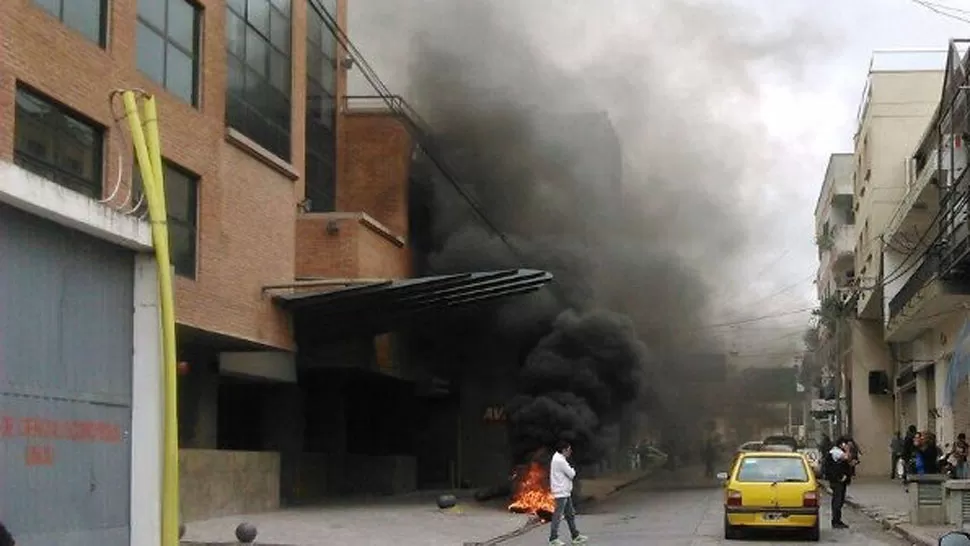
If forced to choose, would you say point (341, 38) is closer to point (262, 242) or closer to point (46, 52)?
point (262, 242)

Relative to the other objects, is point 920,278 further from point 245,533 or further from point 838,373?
point 838,373

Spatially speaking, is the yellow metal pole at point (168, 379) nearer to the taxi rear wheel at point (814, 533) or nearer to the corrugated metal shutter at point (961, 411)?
the taxi rear wheel at point (814, 533)

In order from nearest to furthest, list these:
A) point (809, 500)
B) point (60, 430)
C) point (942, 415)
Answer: point (60, 430), point (809, 500), point (942, 415)

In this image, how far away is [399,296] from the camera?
23.4 meters

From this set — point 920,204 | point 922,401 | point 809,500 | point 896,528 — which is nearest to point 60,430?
point 809,500

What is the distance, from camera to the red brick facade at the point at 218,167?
52.5 ft

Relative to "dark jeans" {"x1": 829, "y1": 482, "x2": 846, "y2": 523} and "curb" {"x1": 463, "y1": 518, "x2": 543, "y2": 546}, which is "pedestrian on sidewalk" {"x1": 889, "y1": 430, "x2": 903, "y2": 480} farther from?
"dark jeans" {"x1": 829, "y1": 482, "x2": 846, "y2": 523}

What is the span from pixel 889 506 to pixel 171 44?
16.4m

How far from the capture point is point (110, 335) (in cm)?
965

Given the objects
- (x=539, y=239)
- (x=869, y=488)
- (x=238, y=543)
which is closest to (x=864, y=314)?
(x=869, y=488)

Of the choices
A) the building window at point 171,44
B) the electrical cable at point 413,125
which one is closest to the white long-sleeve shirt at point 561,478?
the building window at point 171,44

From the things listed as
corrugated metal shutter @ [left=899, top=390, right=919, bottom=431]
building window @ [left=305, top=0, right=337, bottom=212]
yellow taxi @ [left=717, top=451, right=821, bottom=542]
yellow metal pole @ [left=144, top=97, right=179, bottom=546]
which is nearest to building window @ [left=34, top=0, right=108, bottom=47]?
yellow metal pole @ [left=144, top=97, right=179, bottom=546]

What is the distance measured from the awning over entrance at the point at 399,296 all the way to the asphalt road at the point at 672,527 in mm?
4782

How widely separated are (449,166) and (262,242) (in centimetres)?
1368
